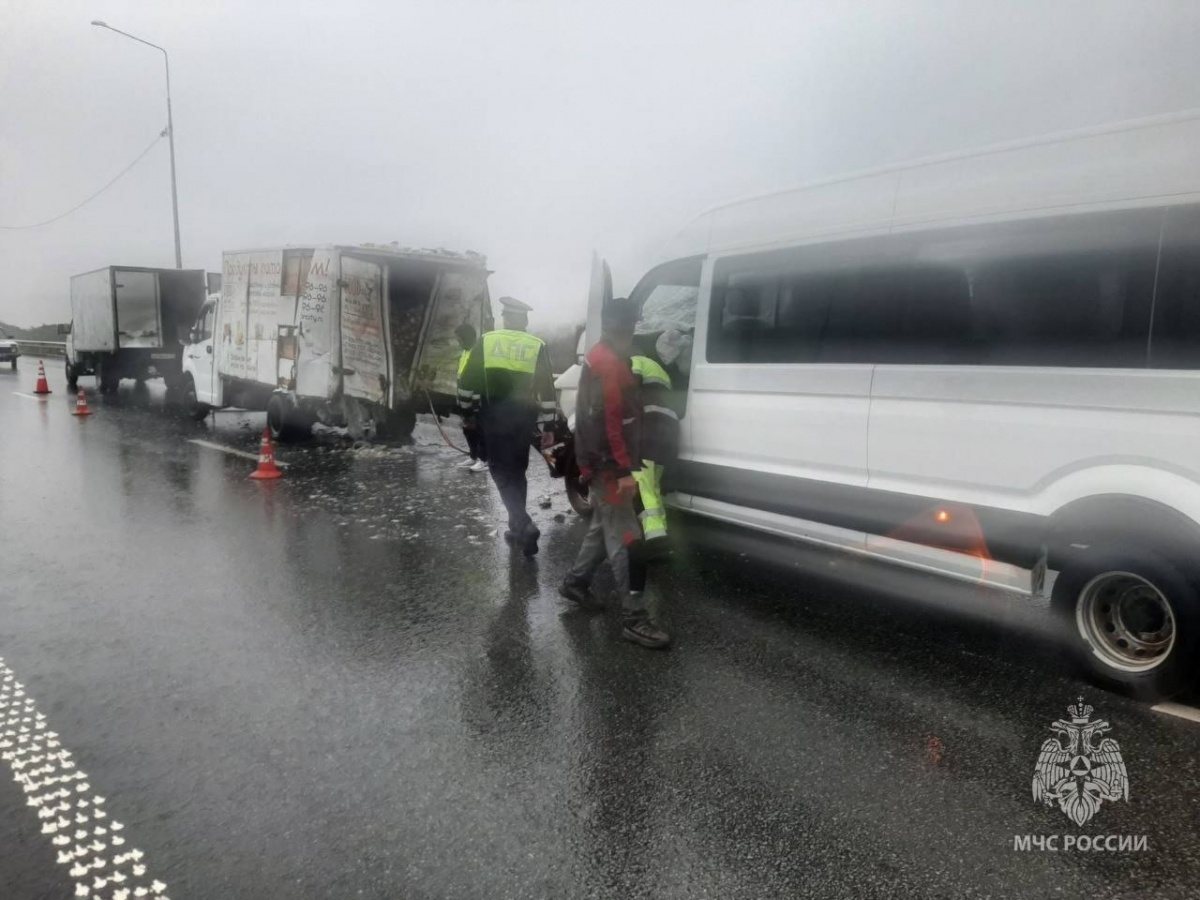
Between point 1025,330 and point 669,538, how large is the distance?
3.17 m

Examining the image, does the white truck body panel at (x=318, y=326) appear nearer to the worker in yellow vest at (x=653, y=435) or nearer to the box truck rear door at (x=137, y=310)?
the worker in yellow vest at (x=653, y=435)

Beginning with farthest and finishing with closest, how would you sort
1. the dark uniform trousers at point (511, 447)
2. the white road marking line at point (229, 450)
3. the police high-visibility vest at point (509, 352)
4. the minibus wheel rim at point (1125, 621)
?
the white road marking line at point (229, 450), the dark uniform trousers at point (511, 447), the police high-visibility vest at point (509, 352), the minibus wheel rim at point (1125, 621)

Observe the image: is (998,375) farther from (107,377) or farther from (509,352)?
(107,377)

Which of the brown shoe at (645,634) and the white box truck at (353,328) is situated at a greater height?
the white box truck at (353,328)

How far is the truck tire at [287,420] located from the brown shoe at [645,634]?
7927 millimetres

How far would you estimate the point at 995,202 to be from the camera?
12.6ft

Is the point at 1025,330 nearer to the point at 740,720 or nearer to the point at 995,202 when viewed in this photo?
the point at 995,202

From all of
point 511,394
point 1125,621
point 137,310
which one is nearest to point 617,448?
point 511,394

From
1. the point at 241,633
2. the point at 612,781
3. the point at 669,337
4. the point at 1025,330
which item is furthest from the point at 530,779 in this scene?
the point at 669,337

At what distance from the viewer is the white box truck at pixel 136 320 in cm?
1783

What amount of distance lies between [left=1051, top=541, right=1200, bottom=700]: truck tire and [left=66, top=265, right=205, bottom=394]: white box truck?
18.6 m

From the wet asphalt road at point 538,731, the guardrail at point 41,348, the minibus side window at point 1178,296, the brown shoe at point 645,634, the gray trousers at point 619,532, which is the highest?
the minibus side window at point 1178,296

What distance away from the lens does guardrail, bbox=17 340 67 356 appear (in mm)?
34719

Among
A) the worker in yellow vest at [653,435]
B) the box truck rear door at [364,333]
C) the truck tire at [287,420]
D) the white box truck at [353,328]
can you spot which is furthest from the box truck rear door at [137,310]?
the worker in yellow vest at [653,435]
